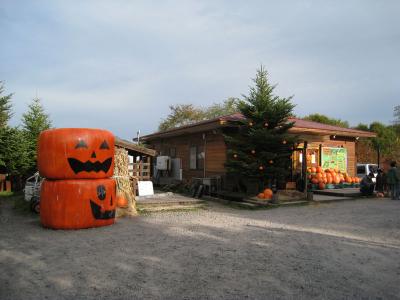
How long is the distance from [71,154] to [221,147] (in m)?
8.95

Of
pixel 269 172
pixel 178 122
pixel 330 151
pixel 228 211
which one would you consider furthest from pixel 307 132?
pixel 178 122

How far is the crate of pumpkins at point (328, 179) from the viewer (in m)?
17.8

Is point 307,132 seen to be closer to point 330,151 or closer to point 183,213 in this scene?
point 330,151

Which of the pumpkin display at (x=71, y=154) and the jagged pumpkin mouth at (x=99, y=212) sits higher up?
the pumpkin display at (x=71, y=154)

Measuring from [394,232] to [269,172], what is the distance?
563 centimetres

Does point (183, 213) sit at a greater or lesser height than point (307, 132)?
lesser

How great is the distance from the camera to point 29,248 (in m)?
6.80

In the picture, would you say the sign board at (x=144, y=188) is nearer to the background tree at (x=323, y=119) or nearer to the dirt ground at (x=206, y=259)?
the dirt ground at (x=206, y=259)

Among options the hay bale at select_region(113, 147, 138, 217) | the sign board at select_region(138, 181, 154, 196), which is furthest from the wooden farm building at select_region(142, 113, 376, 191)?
the hay bale at select_region(113, 147, 138, 217)

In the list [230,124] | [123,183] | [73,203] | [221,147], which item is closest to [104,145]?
[73,203]

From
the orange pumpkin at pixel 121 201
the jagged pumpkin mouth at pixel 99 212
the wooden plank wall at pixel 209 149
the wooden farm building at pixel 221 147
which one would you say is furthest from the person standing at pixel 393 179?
the jagged pumpkin mouth at pixel 99 212

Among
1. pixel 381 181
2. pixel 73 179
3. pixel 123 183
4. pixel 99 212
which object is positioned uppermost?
pixel 73 179

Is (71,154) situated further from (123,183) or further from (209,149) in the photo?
(209,149)

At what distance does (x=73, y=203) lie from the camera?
27.4 feet
